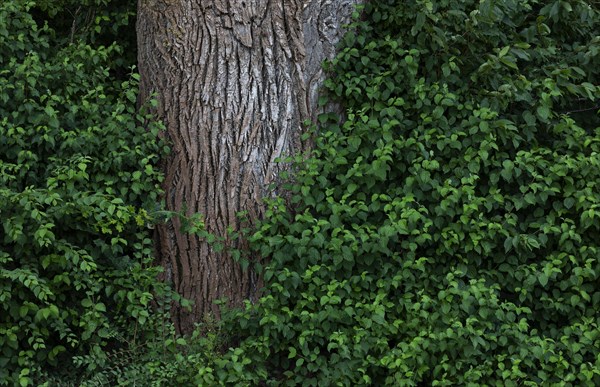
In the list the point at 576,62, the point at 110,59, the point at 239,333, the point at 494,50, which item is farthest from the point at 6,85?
the point at 576,62

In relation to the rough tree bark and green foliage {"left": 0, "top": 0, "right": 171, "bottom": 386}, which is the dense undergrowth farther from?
the rough tree bark

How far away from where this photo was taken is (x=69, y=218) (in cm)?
708

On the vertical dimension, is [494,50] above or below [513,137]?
above

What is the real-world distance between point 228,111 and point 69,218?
1477mm

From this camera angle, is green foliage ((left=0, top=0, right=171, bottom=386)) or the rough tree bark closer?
green foliage ((left=0, top=0, right=171, bottom=386))

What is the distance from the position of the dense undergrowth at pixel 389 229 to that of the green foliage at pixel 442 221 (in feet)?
0.05

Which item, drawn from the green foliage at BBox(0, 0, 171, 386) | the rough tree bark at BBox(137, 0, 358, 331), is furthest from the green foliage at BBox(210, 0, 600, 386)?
the green foliage at BBox(0, 0, 171, 386)

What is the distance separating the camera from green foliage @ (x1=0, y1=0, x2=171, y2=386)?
686 cm

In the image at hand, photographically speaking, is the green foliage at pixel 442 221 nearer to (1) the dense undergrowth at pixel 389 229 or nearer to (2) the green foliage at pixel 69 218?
(1) the dense undergrowth at pixel 389 229

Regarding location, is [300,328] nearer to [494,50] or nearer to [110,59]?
[494,50]

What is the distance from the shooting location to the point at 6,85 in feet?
24.5

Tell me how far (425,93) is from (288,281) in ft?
5.95

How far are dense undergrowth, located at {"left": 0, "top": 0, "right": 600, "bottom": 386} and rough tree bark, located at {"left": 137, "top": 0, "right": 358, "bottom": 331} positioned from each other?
→ 0.23 meters

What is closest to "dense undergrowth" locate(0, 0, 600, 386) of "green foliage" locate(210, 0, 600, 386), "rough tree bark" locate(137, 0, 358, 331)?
"green foliage" locate(210, 0, 600, 386)
